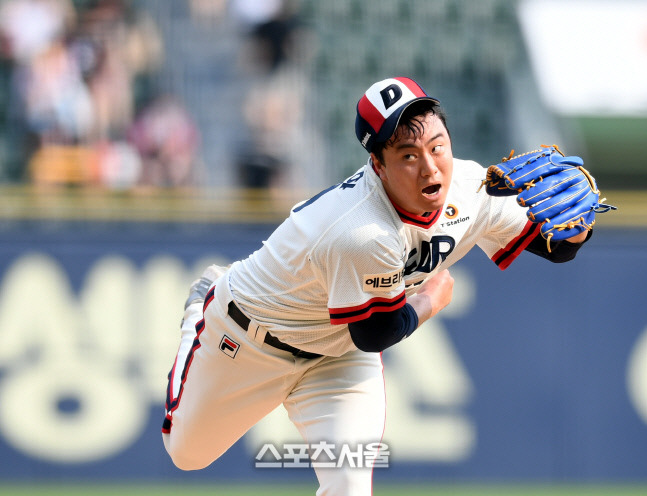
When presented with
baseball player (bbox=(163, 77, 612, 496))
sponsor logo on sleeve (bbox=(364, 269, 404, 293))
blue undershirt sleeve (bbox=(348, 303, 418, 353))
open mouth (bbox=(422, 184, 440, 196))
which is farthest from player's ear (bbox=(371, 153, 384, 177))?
blue undershirt sleeve (bbox=(348, 303, 418, 353))

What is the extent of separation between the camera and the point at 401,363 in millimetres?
8398

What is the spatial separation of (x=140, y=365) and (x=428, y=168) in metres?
4.62

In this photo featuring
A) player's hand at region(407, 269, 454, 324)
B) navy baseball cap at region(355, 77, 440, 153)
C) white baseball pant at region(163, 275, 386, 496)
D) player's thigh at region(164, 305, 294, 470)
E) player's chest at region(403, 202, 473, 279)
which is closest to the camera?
navy baseball cap at region(355, 77, 440, 153)

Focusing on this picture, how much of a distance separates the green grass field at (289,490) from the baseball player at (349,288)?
281 cm

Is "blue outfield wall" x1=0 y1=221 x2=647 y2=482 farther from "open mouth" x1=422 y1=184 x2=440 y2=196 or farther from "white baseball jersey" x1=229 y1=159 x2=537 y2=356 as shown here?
"open mouth" x1=422 y1=184 x2=440 y2=196

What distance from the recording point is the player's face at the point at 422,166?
4070mm

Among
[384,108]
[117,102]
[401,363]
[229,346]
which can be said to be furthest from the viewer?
[117,102]

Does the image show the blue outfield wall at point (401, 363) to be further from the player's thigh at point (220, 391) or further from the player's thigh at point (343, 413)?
the player's thigh at point (343, 413)

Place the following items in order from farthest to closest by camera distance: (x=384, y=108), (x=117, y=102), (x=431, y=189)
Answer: (x=117, y=102) < (x=431, y=189) < (x=384, y=108)

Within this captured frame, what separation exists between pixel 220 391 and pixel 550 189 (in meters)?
1.81

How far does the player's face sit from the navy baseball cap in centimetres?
7

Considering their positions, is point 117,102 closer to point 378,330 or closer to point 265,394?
point 265,394

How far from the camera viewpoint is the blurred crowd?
863cm

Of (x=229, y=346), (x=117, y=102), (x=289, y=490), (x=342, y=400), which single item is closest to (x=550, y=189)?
(x=342, y=400)
